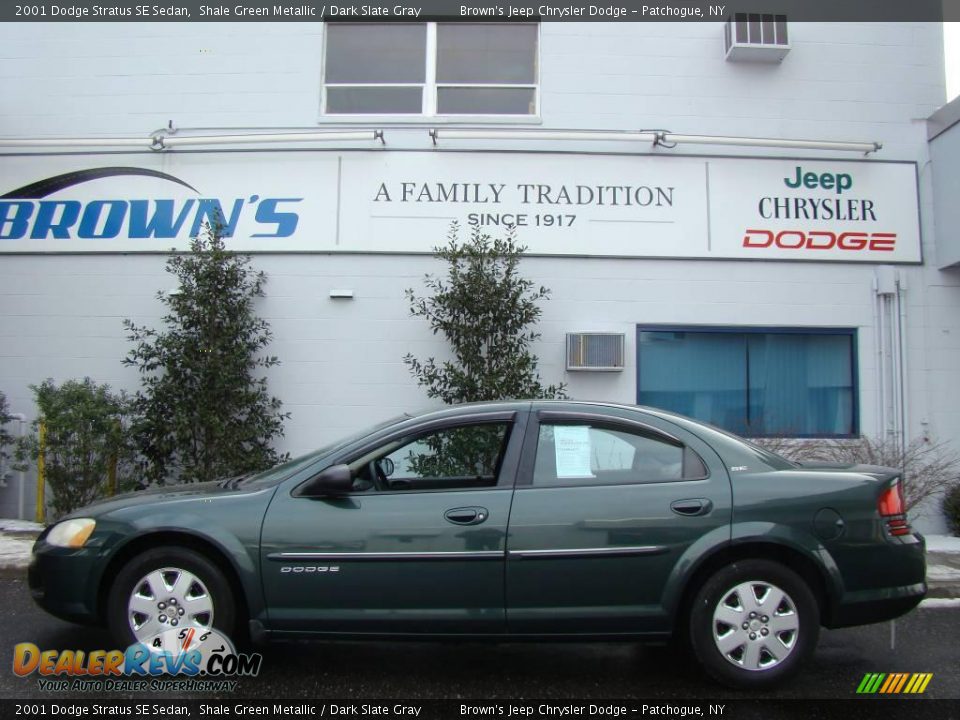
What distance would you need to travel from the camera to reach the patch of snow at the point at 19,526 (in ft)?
26.8

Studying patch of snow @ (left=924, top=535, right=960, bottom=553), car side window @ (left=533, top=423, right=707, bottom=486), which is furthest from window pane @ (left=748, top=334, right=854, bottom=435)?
car side window @ (left=533, top=423, right=707, bottom=486)

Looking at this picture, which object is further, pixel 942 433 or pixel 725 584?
pixel 942 433

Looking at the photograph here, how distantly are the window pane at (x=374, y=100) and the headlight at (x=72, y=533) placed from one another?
632 cm

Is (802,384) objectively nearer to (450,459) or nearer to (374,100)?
(450,459)

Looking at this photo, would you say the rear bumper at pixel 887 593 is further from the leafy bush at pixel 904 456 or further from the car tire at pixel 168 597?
the leafy bush at pixel 904 456

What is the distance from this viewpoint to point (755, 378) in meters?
9.03

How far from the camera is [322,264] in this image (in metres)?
8.96

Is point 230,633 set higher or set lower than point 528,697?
higher

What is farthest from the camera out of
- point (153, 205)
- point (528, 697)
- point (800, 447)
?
point (153, 205)

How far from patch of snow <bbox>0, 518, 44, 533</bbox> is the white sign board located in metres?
3.06

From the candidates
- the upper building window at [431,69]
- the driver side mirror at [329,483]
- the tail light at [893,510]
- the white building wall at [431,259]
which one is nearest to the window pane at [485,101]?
the upper building window at [431,69]

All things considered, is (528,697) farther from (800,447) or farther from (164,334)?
(164,334)

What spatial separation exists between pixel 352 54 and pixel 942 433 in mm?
8039

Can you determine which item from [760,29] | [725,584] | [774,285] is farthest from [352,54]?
[725,584]
